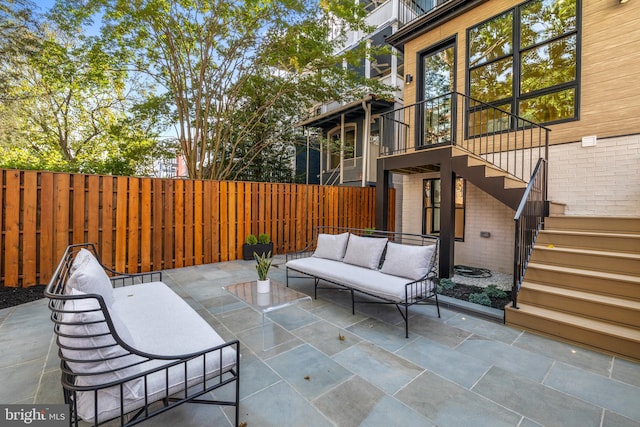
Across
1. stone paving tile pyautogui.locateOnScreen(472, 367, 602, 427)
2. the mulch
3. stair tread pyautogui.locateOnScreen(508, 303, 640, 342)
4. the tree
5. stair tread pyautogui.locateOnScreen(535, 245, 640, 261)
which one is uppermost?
the tree

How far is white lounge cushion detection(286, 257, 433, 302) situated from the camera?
3.17 metres

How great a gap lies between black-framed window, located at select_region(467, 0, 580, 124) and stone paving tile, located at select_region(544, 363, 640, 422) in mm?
4449

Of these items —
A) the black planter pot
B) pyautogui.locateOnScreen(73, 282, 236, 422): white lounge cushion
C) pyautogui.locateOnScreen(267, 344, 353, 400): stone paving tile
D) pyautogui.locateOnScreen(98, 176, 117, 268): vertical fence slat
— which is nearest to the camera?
pyautogui.locateOnScreen(73, 282, 236, 422): white lounge cushion

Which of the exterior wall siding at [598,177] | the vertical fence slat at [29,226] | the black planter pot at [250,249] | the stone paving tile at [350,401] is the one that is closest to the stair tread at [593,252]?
the exterior wall siding at [598,177]

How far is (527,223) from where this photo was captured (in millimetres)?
3768

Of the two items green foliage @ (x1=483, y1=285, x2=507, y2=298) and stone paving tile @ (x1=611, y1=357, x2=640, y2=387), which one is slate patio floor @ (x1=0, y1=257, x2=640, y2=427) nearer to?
stone paving tile @ (x1=611, y1=357, x2=640, y2=387)

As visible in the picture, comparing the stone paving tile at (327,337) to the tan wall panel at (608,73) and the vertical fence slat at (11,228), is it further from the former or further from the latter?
the tan wall panel at (608,73)

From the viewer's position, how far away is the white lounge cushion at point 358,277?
3.17 meters

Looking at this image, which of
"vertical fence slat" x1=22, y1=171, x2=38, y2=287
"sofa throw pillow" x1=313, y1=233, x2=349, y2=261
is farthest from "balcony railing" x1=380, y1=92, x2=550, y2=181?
"vertical fence slat" x1=22, y1=171, x2=38, y2=287

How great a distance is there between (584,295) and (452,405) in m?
2.35

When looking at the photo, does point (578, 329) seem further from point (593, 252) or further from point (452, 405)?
point (452, 405)

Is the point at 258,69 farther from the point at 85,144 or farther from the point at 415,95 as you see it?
the point at 85,144

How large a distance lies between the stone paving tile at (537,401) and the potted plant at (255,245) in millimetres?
5123

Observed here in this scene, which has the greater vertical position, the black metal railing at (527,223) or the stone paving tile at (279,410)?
the black metal railing at (527,223)
